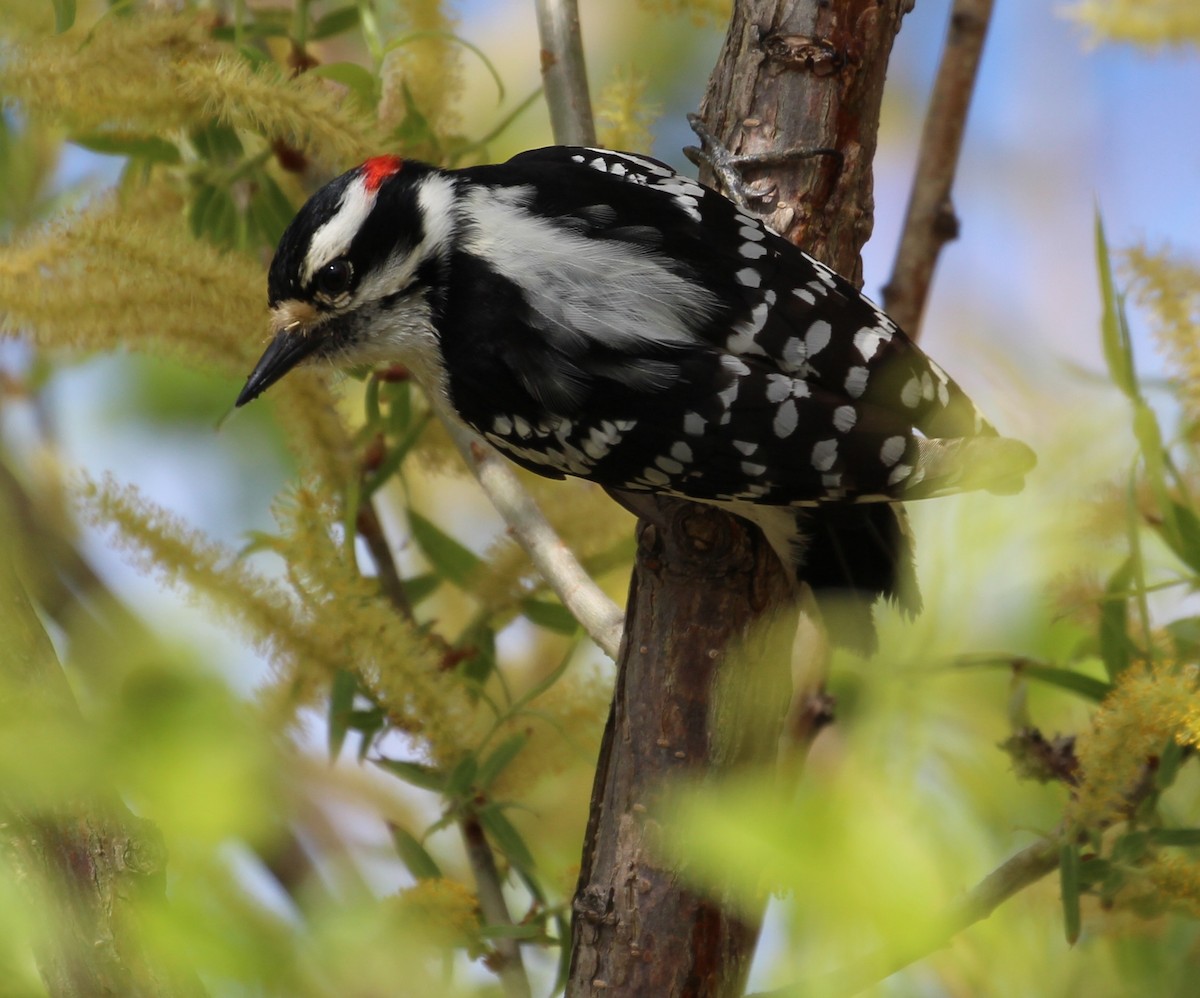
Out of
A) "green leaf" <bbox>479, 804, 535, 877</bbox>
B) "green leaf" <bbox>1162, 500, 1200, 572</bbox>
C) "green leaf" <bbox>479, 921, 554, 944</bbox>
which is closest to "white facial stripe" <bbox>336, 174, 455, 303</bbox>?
"green leaf" <bbox>479, 804, 535, 877</bbox>

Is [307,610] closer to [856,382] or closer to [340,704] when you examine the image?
[340,704]

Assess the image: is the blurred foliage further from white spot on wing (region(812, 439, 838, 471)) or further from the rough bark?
white spot on wing (region(812, 439, 838, 471))

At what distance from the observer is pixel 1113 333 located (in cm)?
85

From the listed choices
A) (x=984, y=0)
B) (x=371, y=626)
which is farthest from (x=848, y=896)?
(x=984, y=0)

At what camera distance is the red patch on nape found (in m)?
1.31

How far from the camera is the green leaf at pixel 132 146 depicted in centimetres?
128

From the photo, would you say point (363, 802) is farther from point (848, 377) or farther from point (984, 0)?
point (984, 0)

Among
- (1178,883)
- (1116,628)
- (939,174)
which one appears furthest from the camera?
(939,174)

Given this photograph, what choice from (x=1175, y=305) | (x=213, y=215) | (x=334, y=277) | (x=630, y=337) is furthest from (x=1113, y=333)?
(x=213, y=215)

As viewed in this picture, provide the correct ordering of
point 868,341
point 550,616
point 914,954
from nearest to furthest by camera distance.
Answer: point 914,954, point 868,341, point 550,616

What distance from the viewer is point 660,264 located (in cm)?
127

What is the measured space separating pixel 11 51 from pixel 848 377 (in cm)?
81

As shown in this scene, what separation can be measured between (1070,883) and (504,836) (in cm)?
50

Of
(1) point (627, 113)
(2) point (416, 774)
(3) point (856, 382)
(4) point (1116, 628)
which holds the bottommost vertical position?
(2) point (416, 774)
